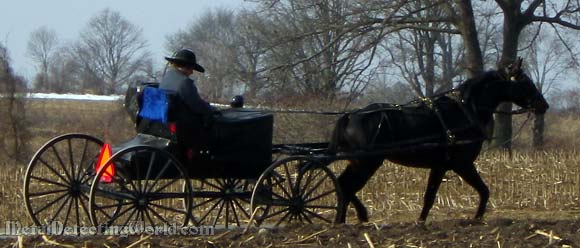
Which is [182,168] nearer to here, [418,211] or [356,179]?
[356,179]

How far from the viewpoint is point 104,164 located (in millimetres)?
9430

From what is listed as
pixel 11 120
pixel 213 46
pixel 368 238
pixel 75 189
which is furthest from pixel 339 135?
pixel 213 46

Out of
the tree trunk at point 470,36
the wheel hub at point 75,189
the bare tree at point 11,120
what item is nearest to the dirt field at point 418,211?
the bare tree at point 11,120

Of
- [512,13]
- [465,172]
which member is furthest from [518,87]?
[512,13]

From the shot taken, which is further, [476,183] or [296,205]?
[476,183]

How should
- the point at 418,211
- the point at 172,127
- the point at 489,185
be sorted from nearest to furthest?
the point at 172,127
the point at 418,211
the point at 489,185

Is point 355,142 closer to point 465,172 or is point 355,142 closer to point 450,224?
point 465,172

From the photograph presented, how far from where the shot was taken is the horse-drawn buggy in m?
9.70

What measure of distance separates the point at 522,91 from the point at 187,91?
4574mm

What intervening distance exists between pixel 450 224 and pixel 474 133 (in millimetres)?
2857

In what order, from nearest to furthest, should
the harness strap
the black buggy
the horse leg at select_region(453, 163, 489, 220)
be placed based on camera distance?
the black buggy, the harness strap, the horse leg at select_region(453, 163, 489, 220)

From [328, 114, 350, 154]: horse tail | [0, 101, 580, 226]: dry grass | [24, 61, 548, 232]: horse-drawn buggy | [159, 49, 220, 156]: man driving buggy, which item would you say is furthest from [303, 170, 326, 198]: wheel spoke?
[0, 101, 580, 226]: dry grass

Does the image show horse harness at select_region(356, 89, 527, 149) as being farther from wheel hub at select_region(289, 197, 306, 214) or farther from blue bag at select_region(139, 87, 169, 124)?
blue bag at select_region(139, 87, 169, 124)

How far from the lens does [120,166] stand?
961 cm
